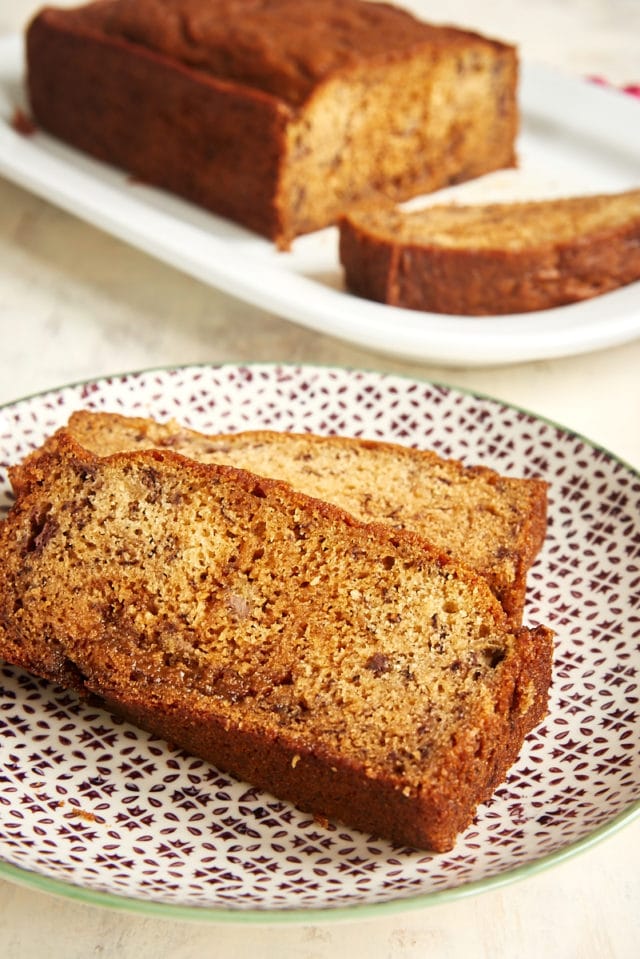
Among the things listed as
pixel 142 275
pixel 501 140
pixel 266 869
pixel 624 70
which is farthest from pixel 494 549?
pixel 624 70

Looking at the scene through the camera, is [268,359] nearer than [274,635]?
No

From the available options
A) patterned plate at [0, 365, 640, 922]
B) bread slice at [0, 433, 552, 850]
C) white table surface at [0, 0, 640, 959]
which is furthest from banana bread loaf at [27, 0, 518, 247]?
bread slice at [0, 433, 552, 850]

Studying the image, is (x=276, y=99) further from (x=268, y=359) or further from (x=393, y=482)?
(x=393, y=482)

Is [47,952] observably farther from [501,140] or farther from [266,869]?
[501,140]

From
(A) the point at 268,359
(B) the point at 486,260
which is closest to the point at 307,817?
(A) the point at 268,359

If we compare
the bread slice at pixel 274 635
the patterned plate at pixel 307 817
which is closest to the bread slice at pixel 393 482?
the patterned plate at pixel 307 817

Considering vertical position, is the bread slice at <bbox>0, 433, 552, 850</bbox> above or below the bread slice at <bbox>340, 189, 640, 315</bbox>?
below

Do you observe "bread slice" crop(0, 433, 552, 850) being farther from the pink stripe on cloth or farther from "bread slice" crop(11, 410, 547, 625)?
the pink stripe on cloth

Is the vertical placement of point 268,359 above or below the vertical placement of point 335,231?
below
